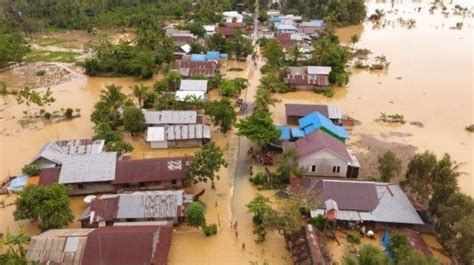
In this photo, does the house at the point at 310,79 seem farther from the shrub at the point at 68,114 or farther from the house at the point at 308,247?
the house at the point at 308,247

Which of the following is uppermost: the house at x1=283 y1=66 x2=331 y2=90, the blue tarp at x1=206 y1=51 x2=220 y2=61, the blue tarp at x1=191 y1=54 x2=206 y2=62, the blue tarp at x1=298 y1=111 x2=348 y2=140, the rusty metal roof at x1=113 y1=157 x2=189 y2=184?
the blue tarp at x1=206 y1=51 x2=220 y2=61

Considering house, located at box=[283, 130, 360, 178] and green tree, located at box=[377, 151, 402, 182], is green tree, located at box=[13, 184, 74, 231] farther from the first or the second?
green tree, located at box=[377, 151, 402, 182]

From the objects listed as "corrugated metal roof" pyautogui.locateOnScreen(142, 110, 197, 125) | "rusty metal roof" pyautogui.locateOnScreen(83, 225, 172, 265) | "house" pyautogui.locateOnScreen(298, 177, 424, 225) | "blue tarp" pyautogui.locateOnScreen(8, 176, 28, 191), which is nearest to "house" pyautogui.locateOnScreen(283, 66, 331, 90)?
"corrugated metal roof" pyautogui.locateOnScreen(142, 110, 197, 125)

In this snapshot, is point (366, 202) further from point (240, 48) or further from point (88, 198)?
point (240, 48)

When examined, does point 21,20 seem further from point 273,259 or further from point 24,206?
point 273,259

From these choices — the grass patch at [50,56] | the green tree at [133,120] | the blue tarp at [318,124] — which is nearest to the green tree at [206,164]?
the blue tarp at [318,124]
